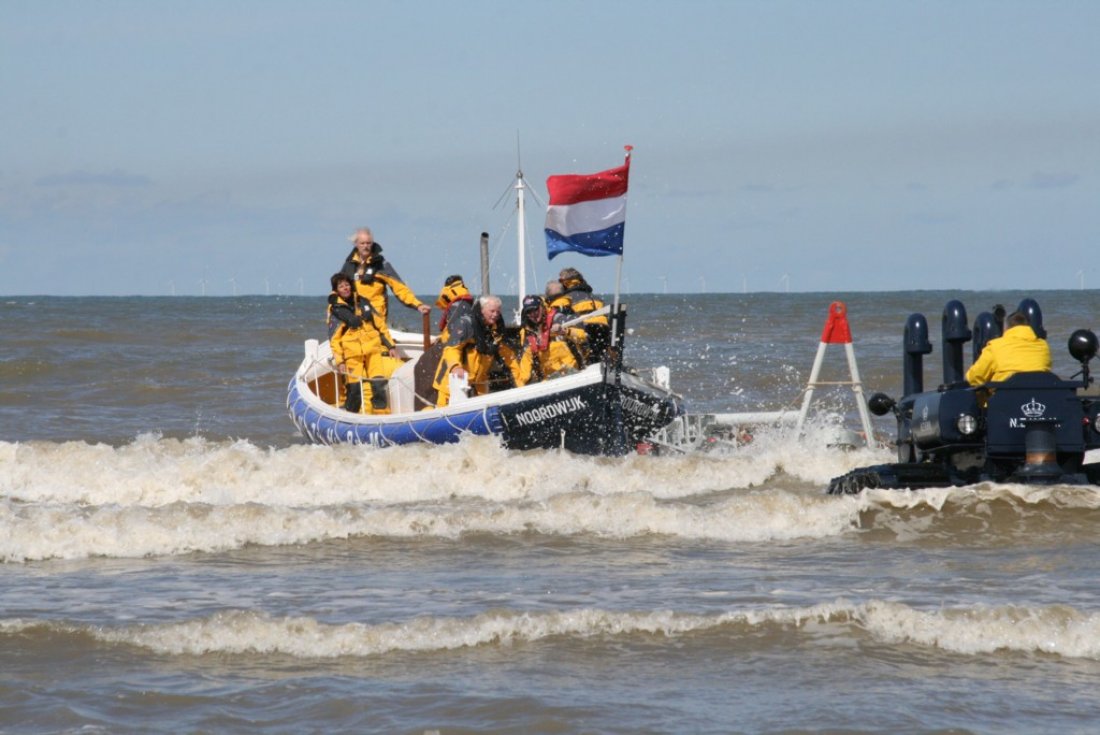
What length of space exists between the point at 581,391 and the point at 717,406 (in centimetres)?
845

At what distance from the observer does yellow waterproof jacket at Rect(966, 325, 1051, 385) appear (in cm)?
930

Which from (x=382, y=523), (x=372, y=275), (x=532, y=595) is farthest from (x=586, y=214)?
(x=532, y=595)

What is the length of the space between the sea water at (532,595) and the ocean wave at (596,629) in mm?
14

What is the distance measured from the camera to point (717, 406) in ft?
69.6

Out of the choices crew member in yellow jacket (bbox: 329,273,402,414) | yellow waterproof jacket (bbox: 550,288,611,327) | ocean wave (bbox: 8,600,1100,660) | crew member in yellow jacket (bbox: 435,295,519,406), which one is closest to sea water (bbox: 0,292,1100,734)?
ocean wave (bbox: 8,600,1100,660)

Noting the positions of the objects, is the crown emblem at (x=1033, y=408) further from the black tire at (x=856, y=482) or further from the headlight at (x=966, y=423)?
the black tire at (x=856, y=482)

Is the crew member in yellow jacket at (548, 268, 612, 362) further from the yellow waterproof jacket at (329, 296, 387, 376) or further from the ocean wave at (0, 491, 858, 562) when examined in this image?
the ocean wave at (0, 491, 858, 562)

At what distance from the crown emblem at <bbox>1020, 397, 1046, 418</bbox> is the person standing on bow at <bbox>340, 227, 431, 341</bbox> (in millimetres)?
6924

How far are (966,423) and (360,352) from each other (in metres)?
6.96

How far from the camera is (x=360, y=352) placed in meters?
14.7

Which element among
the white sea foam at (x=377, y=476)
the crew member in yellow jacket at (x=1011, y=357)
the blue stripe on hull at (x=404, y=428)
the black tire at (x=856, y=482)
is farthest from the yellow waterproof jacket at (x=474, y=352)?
the crew member in yellow jacket at (x=1011, y=357)

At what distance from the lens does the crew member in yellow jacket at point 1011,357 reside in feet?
30.5

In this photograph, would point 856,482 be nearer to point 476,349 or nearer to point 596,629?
point 596,629

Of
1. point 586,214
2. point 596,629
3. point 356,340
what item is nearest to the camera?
point 596,629
